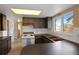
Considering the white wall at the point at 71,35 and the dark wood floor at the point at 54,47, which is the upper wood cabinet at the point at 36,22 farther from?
the dark wood floor at the point at 54,47

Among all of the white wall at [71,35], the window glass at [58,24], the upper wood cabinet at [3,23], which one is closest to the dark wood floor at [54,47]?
the white wall at [71,35]

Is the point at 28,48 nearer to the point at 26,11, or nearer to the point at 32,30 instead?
the point at 32,30

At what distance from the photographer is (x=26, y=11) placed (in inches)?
46.4

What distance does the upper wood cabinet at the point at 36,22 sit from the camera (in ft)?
4.26

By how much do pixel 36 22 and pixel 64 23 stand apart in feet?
1.06

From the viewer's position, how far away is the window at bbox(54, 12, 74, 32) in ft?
4.01

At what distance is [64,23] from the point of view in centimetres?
128

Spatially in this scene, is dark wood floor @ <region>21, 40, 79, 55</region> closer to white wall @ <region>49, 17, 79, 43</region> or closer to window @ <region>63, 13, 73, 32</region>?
white wall @ <region>49, 17, 79, 43</region>

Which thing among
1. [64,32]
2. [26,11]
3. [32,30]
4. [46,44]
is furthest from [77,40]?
[26,11]

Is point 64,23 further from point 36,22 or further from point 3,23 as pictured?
point 3,23

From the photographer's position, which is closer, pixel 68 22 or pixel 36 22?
pixel 68 22

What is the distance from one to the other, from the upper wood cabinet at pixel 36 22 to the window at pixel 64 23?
13 cm

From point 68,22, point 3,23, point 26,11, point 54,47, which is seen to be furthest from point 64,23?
point 3,23
